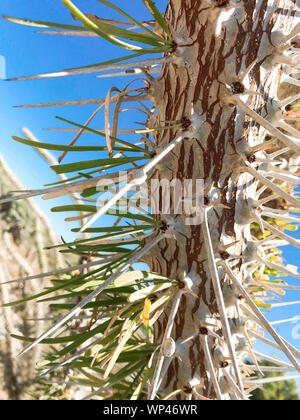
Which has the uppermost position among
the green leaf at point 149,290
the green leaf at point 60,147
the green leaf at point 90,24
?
the green leaf at point 90,24

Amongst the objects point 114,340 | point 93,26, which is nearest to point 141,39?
point 93,26

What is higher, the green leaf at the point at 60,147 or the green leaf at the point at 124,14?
the green leaf at the point at 124,14

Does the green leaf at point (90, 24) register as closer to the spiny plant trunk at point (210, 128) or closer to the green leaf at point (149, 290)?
the spiny plant trunk at point (210, 128)

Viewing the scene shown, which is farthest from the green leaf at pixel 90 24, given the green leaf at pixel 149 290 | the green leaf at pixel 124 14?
the green leaf at pixel 149 290

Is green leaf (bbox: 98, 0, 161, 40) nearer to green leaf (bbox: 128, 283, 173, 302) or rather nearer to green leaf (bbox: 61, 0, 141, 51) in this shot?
green leaf (bbox: 61, 0, 141, 51)

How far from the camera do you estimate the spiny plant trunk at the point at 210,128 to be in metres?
0.30

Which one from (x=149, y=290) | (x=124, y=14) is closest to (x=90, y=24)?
(x=124, y=14)

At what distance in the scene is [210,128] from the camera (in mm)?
298

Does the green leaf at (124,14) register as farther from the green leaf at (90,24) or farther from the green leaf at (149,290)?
the green leaf at (149,290)

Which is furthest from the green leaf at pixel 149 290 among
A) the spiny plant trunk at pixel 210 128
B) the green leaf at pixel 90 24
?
the green leaf at pixel 90 24

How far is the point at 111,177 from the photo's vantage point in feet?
0.97

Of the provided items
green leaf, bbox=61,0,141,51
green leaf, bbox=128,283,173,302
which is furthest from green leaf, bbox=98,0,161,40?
green leaf, bbox=128,283,173,302
